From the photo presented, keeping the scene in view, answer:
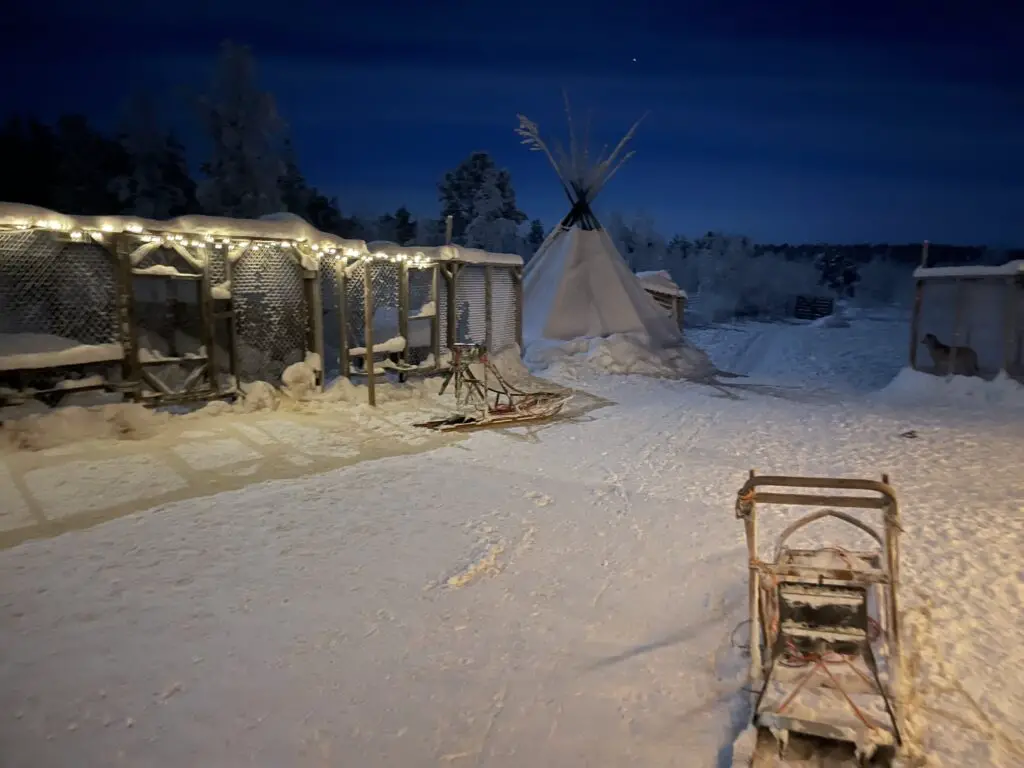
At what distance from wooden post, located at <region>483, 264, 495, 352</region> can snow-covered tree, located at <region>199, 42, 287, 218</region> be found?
11161 mm

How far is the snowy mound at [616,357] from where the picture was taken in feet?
42.2

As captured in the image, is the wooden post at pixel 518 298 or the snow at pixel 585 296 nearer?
the wooden post at pixel 518 298

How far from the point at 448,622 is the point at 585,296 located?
41.3 feet

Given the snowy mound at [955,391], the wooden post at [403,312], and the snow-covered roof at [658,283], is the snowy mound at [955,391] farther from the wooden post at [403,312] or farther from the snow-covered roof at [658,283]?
the wooden post at [403,312]

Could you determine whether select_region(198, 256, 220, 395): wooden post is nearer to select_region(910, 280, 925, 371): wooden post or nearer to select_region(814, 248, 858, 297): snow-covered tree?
select_region(910, 280, 925, 371): wooden post

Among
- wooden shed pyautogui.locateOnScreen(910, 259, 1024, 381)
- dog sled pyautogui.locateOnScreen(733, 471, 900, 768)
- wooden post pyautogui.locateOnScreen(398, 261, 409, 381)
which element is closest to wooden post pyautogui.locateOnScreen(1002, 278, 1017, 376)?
wooden shed pyautogui.locateOnScreen(910, 259, 1024, 381)

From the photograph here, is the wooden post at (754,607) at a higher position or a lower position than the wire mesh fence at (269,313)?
lower

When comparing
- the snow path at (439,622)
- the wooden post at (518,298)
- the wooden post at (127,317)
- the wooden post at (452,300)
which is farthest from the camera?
the wooden post at (518,298)

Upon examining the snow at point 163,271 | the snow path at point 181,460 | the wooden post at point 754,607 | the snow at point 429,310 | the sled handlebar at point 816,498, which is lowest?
the snow path at point 181,460

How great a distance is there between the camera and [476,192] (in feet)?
109

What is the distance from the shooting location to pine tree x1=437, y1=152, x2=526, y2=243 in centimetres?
3294

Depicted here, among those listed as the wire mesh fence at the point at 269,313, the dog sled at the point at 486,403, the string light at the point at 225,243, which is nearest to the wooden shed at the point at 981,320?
the dog sled at the point at 486,403

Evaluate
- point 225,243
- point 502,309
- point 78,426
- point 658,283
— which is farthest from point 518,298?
point 78,426

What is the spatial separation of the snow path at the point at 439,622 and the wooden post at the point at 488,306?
266 inches
